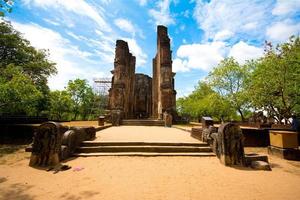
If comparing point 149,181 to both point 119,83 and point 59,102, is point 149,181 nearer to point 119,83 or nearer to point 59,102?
point 119,83

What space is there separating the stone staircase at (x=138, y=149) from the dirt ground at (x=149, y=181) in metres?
0.71

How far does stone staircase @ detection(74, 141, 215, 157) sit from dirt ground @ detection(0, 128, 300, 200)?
2.32 ft

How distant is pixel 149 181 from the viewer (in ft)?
14.0

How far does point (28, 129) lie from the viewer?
11.6m

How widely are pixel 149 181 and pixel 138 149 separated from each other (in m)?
2.68

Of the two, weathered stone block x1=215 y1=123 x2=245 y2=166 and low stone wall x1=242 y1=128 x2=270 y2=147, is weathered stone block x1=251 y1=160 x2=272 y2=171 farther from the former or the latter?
low stone wall x1=242 y1=128 x2=270 y2=147

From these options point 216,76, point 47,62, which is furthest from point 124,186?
point 216,76

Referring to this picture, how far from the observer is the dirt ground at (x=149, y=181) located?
3.55 m

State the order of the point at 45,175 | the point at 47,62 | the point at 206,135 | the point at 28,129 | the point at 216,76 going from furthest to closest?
the point at 216,76
the point at 47,62
the point at 28,129
the point at 206,135
the point at 45,175

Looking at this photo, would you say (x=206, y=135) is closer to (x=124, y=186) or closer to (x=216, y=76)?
(x=124, y=186)

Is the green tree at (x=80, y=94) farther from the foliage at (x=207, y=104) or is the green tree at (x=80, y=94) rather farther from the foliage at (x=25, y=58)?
the foliage at (x=207, y=104)

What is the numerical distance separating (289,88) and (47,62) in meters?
A: 27.3

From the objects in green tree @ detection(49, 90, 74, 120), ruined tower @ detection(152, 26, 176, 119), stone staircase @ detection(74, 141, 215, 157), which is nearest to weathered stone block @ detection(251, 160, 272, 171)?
stone staircase @ detection(74, 141, 215, 157)

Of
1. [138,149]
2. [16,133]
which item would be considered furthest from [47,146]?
[16,133]
